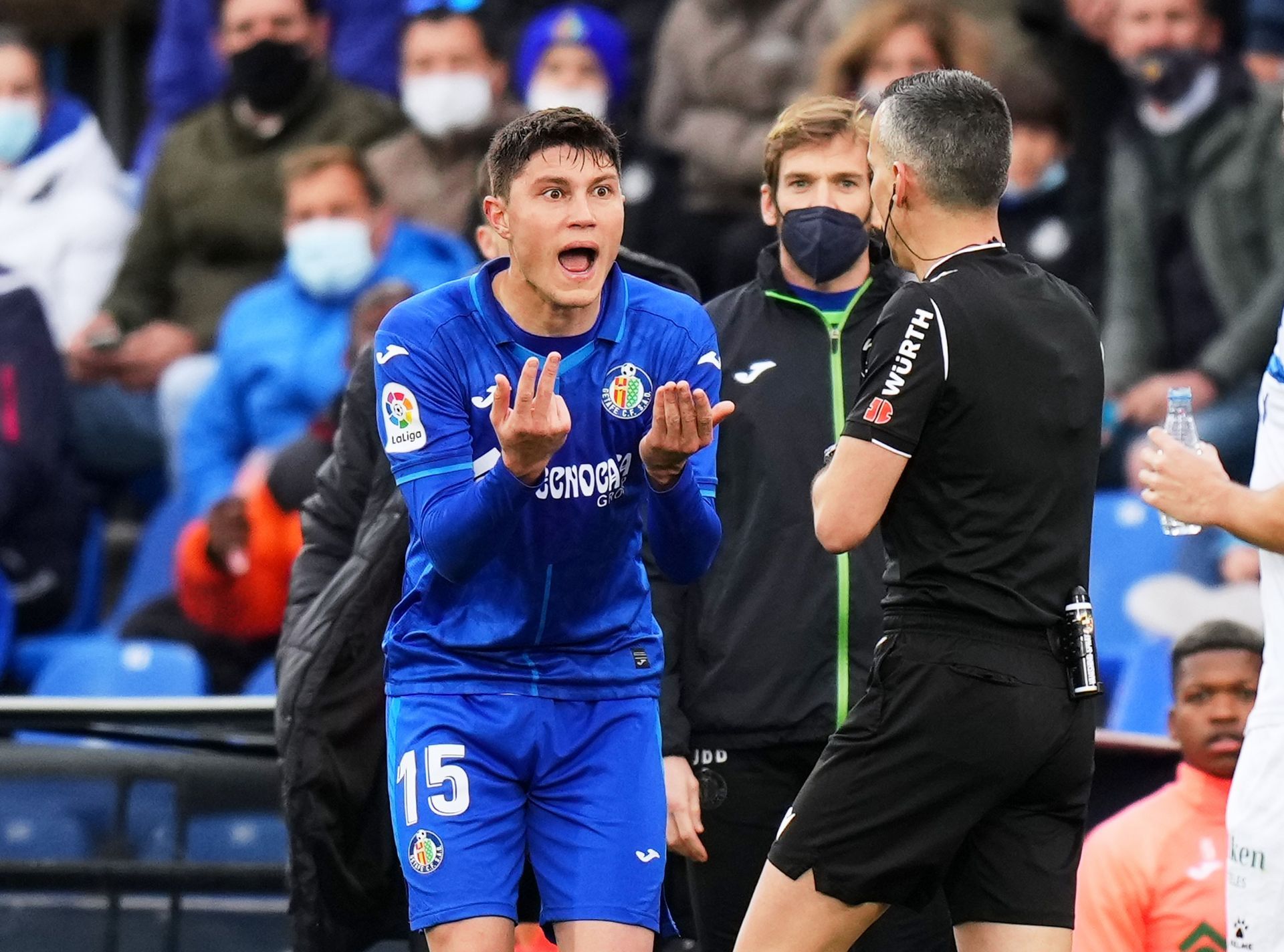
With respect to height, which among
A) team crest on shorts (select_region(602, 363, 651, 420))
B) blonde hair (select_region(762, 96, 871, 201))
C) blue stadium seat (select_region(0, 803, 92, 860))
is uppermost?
blonde hair (select_region(762, 96, 871, 201))

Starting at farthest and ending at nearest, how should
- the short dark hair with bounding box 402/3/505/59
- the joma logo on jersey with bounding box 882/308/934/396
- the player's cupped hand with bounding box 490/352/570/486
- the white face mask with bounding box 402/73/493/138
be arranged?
the short dark hair with bounding box 402/3/505/59
the white face mask with bounding box 402/73/493/138
the joma logo on jersey with bounding box 882/308/934/396
the player's cupped hand with bounding box 490/352/570/486

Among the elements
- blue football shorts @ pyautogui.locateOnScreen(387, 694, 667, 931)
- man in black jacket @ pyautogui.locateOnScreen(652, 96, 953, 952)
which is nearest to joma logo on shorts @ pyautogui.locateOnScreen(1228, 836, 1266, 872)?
man in black jacket @ pyautogui.locateOnScreen(652, 96, 953, 952)

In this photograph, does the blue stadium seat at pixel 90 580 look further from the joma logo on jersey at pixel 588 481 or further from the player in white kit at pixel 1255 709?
the player in white kit at pixel 1255 709

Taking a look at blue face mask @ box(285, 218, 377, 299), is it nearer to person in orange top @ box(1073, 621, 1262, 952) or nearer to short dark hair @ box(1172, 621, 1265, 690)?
short dark hair @ box(1172, 621, 1265, 690)

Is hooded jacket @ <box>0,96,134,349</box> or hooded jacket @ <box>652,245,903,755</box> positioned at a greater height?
hooded jacket @ <box>0,96,134,349</box>

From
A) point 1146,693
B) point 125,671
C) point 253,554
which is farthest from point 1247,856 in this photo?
point 125,671

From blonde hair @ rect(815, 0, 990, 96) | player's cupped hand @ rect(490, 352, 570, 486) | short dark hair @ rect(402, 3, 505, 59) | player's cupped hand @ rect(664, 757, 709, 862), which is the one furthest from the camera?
short dark hair @ rect(402, 3, 505, 59)

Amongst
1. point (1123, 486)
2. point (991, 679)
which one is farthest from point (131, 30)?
point (991, 679)

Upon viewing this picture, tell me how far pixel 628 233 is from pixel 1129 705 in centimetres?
282

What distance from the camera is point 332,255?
8234 mm

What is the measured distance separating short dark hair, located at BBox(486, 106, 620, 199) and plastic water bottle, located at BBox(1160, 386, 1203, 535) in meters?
1.18

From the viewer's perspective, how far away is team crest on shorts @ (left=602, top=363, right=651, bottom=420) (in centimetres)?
398

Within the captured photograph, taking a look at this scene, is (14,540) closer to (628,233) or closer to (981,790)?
(628,233)

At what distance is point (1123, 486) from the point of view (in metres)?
7.93
